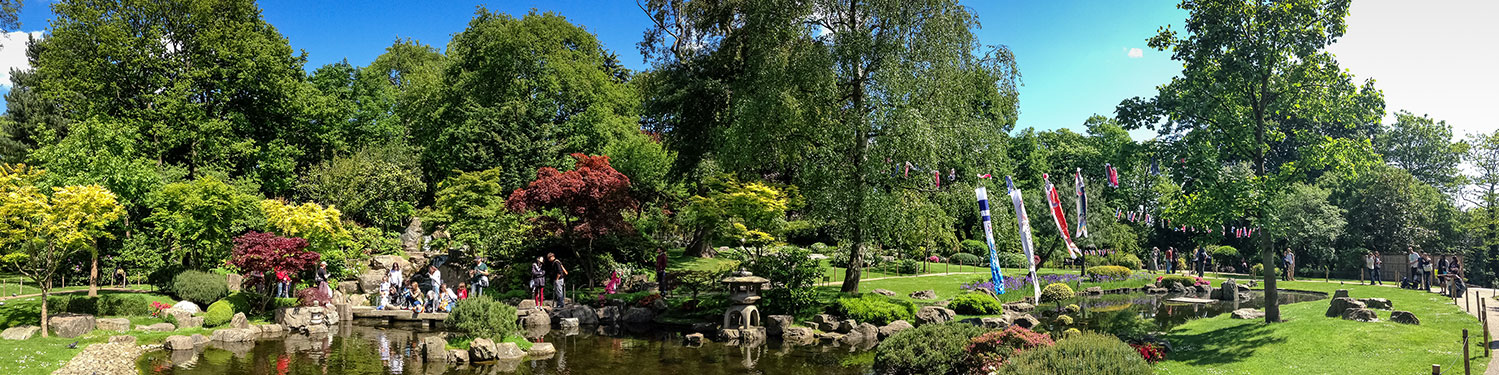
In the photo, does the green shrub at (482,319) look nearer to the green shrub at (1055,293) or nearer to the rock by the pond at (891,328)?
the rock by the pond at (891,328)

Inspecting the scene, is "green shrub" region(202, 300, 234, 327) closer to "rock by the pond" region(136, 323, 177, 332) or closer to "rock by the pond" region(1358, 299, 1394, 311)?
"rock by the pond" region(136, 323, 177, 332)

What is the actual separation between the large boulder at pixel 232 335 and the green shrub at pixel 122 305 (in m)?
3.14

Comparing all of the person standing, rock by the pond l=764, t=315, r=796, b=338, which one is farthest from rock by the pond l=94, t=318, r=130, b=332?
rock by the pond l=764, t=315, r=796, b=338

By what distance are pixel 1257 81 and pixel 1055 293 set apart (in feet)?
38.8

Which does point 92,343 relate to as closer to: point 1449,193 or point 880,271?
point 880,271

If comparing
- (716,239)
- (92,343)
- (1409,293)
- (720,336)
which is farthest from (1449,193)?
(92,343)

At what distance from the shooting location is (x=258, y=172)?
34.0 m

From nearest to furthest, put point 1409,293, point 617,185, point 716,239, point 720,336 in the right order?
point 720,336
point 1409,293
point 617,185
point 716,239

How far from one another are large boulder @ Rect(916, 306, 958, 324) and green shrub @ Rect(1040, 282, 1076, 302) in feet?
26.3

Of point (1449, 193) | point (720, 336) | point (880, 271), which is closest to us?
point (720, 336)

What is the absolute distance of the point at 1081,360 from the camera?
10.6 metres

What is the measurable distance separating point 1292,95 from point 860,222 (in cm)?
1064

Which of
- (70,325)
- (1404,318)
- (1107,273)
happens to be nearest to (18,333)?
(70,325)

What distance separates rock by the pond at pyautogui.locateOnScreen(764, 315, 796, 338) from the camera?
20.3 metres
